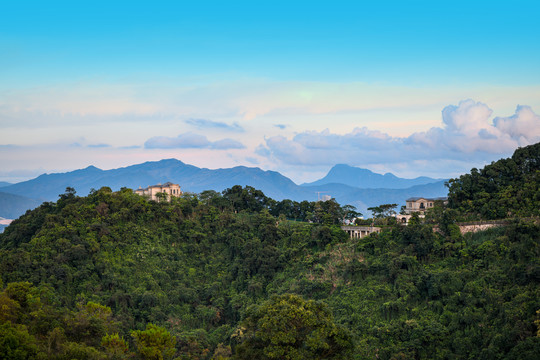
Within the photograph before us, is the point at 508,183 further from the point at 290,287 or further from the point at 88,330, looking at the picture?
the point at 88,330

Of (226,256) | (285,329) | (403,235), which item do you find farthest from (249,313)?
(226,256)

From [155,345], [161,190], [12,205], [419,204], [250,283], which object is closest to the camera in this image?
[155,345]

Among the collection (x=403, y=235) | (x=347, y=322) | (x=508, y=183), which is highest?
(x=508, y=183)

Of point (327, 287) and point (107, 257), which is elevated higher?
point (107, 257)

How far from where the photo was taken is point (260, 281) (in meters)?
38.0

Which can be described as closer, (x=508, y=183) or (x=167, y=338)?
(x=167, y=338)

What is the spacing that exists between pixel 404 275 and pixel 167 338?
1594cm

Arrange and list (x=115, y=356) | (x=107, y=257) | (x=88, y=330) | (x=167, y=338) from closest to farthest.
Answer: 1. (x=115, y=356)
2. (x=167, y=338)
3. (x=88, y=330)
4. (x=107, y=257)

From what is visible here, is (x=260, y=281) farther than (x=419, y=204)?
No

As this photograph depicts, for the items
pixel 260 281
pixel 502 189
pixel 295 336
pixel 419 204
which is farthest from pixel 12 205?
pixel 295 336

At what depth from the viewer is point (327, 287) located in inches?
1350

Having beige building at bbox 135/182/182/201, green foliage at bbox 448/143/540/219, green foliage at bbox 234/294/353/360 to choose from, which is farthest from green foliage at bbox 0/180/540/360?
beige building at bbox 135/182/182/201

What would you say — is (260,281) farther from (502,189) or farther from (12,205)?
(12,205)

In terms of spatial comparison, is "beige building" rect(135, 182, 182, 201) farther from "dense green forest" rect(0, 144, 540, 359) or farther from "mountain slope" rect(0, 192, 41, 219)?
"mountain slope" rect(0, 192, 41, 219)
